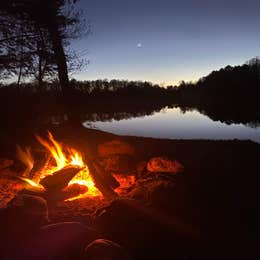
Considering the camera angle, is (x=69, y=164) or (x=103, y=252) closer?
(x=103, y=252)

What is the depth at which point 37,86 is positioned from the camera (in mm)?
16984

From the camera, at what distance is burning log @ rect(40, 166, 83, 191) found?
7.18 metres

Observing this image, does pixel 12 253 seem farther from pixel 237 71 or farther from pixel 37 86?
pixel 237 71

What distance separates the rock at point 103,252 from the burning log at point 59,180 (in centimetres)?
299

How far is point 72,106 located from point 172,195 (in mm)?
10645

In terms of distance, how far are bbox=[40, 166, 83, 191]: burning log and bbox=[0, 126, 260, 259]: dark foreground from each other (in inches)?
19.0

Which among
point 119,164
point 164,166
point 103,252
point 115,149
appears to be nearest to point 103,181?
point 119,164

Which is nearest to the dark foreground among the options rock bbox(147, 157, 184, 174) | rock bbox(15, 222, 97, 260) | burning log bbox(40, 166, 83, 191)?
rock bbox(15, 222, 97, 260)

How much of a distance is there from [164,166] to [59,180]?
234 cm

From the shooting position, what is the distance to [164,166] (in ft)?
25.3

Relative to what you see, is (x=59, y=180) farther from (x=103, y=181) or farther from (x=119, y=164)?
(x=119, y=164)

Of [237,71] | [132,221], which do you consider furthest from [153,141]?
[237,71]

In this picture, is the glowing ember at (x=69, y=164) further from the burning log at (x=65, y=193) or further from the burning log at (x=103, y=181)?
the burning log at (x=103, y=181)

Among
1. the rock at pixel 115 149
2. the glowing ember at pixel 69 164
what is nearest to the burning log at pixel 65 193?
the glowing ember at pixel 69 164
